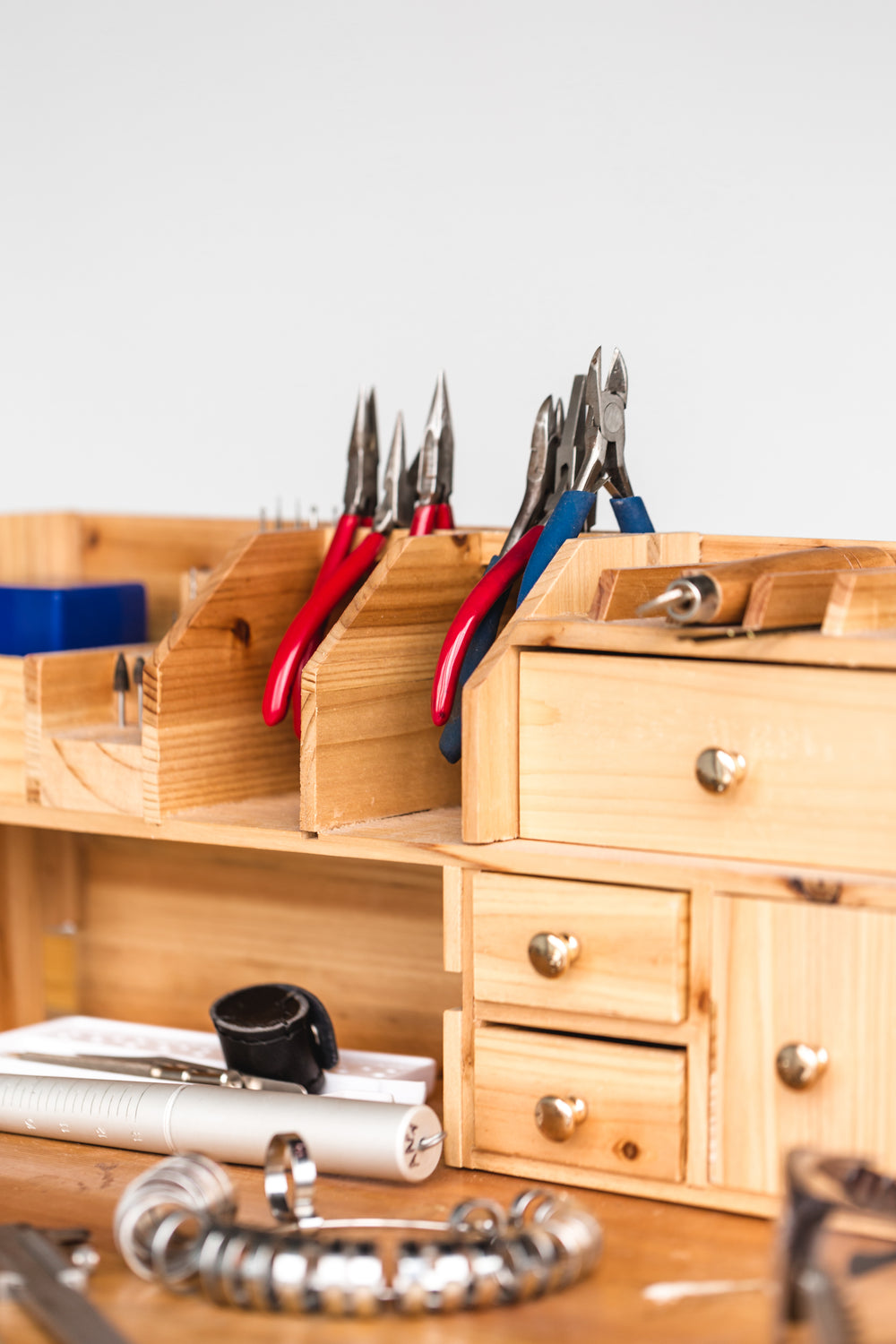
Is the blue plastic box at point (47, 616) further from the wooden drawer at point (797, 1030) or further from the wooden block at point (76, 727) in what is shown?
the wooden drawer at point (797, 1030)

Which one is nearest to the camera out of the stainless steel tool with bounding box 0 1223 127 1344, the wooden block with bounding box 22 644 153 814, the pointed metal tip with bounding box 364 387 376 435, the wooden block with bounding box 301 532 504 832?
the stainless steel tool with bounding box 0 1223 127 1344

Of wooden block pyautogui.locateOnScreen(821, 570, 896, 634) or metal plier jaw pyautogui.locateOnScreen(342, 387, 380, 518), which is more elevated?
metal plier jaw pyautogui.locateOnScreen(342, 387, 380, 518)

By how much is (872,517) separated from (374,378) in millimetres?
450

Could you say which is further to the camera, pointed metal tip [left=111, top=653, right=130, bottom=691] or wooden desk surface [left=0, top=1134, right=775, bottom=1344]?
pointed metal tip [left=111, top=653, right=130, bottom=691]

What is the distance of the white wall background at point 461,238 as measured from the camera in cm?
146

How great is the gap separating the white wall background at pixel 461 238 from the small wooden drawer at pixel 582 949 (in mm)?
544

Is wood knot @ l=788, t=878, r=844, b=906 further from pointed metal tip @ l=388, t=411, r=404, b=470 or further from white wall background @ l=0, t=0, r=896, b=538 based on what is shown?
white wall background @ l=0, t=0, r=896, b=538

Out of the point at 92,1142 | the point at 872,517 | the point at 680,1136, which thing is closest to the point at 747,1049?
the point at 680,1136

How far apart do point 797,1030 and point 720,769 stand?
14cm

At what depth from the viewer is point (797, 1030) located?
913 millimetres

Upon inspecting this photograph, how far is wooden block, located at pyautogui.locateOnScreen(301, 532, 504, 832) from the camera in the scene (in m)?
1.07

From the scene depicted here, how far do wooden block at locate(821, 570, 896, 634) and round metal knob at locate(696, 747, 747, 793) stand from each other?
0.08m

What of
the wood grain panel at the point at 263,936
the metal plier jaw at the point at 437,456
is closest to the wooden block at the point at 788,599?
the metal plier jaw at the point at 437,456

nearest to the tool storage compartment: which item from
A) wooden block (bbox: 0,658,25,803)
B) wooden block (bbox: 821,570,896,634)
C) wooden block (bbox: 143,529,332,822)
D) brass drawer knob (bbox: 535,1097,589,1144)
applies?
wooden block (bbox: 0,658,25,803)
